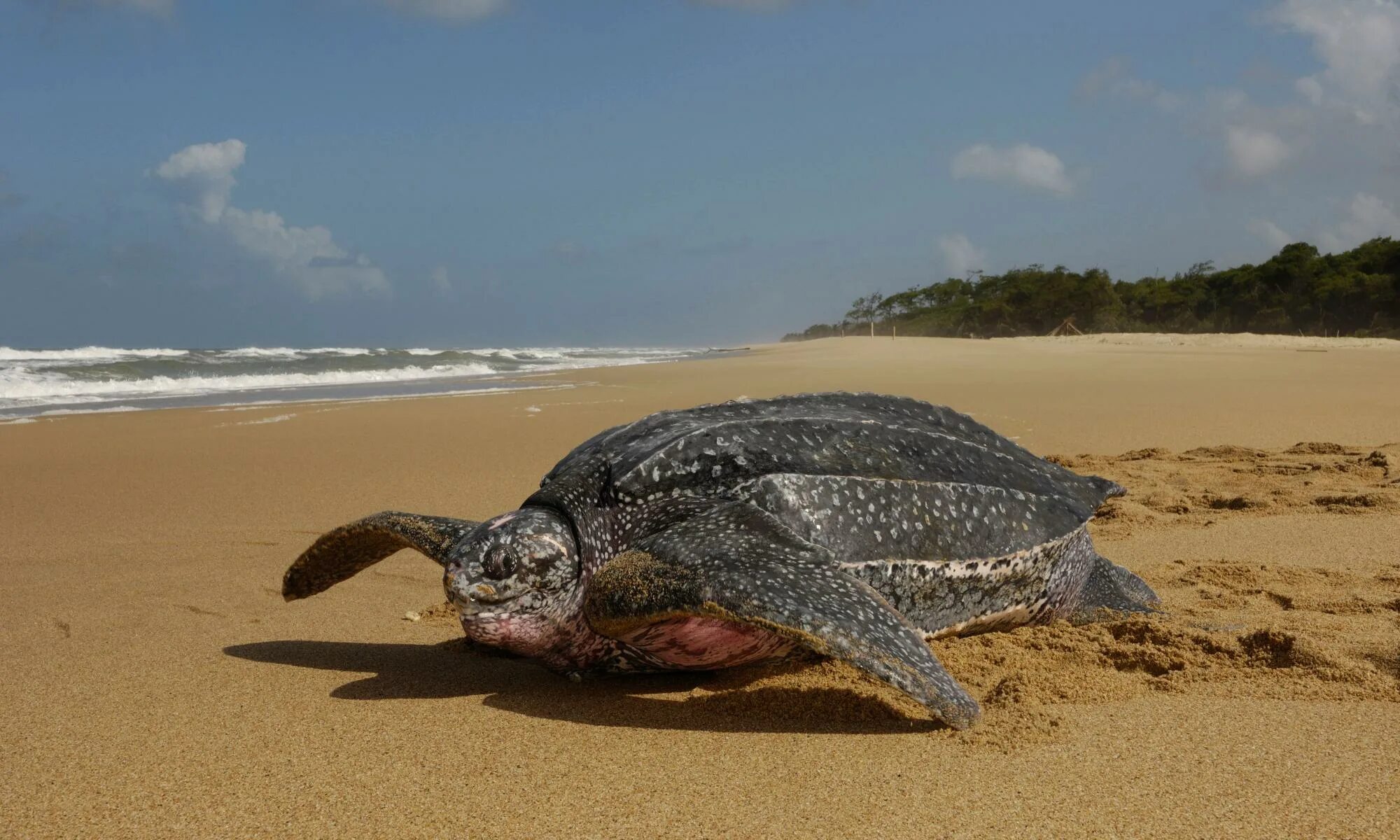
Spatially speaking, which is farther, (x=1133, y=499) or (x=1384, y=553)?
(x=1133, y=499)

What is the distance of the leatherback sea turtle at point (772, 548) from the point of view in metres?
2.32

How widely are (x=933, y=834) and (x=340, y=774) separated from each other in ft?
4.34

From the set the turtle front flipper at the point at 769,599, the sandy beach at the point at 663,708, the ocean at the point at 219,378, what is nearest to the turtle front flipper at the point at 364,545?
the sandy beach at the point at 663,708

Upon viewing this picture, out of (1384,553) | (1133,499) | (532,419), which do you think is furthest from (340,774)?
(532,419)

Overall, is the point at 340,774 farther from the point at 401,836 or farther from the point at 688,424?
the point at 688,424

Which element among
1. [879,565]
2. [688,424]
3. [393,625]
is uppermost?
[688,424]

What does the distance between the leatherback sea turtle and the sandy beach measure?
0.16 m

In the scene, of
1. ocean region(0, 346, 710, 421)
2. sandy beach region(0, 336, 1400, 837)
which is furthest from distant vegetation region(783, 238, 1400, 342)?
sandy beach region(0, 336, 1400, 837)

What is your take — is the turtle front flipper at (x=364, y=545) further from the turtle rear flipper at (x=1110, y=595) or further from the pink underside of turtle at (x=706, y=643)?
the turtle rear flipper at (x=1110, y=595)

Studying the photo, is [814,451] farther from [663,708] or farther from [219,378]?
[219,378]

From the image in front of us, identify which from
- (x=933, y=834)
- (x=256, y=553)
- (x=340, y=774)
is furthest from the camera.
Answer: (x=256, y=553)

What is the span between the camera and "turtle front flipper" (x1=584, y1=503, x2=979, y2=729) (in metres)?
2.18

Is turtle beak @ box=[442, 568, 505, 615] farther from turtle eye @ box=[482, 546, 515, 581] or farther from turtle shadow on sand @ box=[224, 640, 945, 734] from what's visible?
turtle shadow on sand @ box=[224, 640, 945, 734]

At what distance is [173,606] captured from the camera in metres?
3.65
